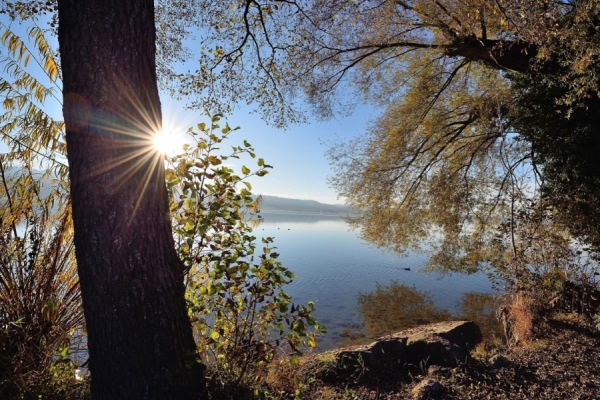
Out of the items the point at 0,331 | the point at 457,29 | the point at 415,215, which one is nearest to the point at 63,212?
the point at 0,331

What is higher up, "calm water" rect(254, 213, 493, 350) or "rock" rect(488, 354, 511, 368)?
"rock" rect(488, 354, 511, 368)

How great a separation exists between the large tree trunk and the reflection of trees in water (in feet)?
22.4

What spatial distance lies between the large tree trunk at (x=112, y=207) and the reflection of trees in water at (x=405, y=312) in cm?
682

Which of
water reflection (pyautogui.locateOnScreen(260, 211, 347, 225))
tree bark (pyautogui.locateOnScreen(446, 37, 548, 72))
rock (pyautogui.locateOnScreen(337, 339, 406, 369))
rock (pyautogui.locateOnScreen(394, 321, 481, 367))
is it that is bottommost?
water reflection (pyautogui.locateOnScreen(260, 211, 347, 225))

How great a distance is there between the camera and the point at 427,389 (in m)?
2.97

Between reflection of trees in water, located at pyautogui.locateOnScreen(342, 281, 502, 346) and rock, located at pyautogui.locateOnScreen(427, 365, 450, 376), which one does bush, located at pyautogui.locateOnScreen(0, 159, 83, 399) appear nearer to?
rock, located at pyautogui.locateOnScreen(427, 365, 450, 376)

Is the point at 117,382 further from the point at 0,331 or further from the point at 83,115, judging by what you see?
the point at 83,115

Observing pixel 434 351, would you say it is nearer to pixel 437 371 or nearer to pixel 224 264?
pixel 437 371

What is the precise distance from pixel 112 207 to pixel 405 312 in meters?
10.9

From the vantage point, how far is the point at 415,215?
Result: 11055mm

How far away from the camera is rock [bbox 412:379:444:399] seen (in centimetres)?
292

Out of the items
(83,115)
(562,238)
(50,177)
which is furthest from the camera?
(562,238)

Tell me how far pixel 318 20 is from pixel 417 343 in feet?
20.6

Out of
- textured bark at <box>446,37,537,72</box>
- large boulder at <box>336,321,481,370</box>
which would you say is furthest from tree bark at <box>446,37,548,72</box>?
large boulder at <box>336,321,481,370</box>
